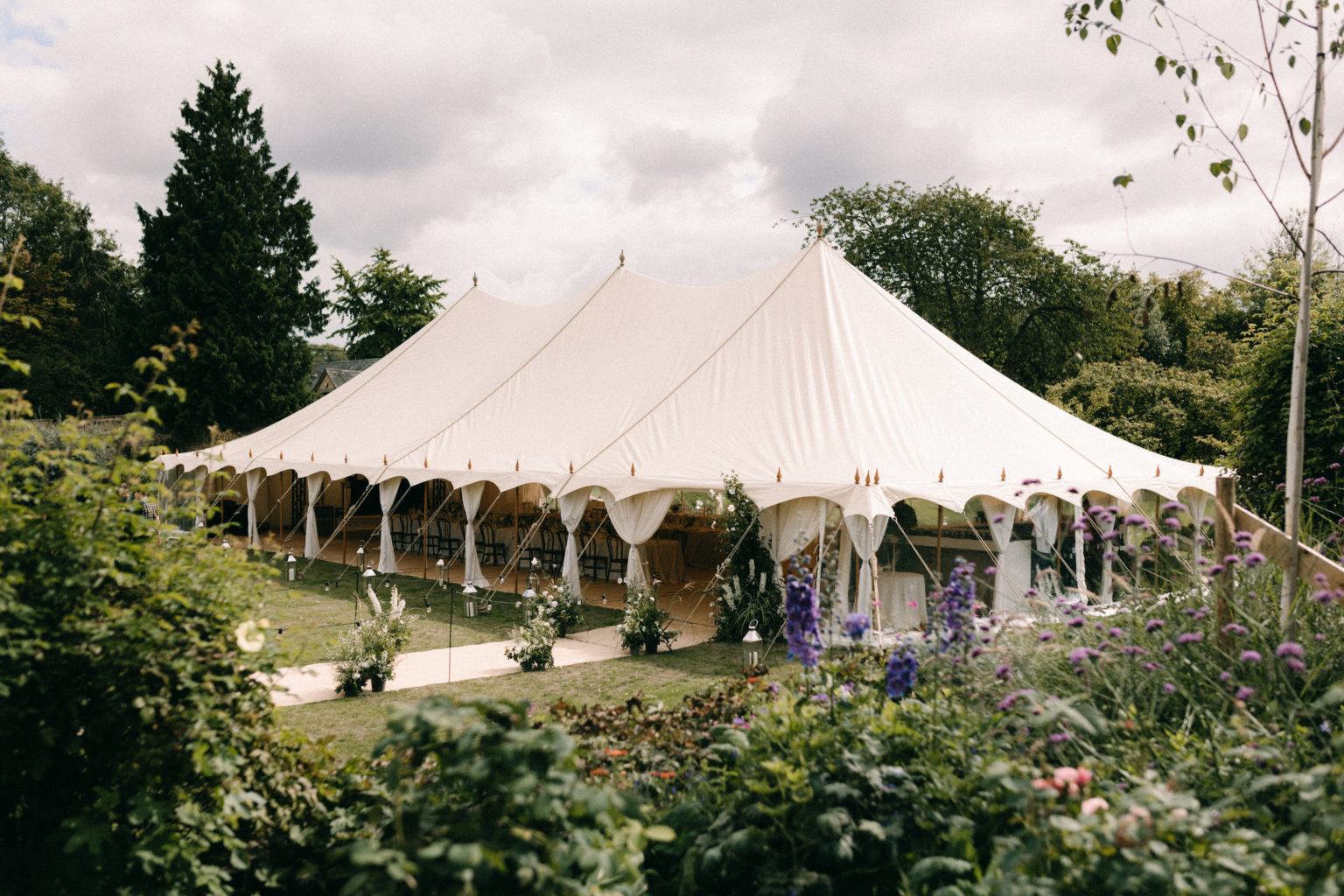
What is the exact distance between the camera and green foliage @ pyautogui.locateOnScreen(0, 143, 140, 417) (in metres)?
28.1

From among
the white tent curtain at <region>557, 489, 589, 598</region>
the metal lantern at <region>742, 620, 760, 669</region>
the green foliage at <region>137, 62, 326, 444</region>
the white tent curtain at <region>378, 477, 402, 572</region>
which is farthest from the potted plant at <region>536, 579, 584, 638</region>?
the green foliage at <region>137, 62, 326, 444</region>

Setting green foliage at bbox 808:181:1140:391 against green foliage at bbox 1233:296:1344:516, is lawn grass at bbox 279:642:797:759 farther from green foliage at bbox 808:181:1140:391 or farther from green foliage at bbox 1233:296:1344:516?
green foliage at bbox 808:181:1140:391

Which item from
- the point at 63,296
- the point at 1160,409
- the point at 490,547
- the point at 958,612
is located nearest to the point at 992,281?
the point at 1160,409

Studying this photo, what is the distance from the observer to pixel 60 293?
3059 cm

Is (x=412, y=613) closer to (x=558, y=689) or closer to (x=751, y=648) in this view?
(x=558, y=689)

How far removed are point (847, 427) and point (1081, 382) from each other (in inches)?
544

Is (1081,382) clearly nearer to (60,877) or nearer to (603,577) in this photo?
(603,577)

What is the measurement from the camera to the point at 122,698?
2463mm

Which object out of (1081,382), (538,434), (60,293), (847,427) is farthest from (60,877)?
(60,293)

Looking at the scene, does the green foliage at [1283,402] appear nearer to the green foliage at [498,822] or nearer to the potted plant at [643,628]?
the potted plant at [643,628]

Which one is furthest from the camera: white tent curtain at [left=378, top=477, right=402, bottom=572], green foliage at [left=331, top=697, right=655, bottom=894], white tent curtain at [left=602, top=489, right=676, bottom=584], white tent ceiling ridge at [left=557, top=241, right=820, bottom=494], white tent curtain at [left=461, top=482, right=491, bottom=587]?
white tent curtain at [left=378, top=477, right=402, bottom=572]

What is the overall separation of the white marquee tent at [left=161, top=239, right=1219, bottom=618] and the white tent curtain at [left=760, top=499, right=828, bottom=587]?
2 cm

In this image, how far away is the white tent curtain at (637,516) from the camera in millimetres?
9516

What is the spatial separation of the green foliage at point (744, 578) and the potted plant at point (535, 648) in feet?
6.37
